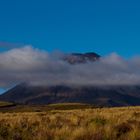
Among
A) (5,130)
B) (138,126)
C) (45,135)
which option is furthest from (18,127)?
(138,126)

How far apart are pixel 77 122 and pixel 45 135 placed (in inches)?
195

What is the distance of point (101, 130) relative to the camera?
16.7 metres

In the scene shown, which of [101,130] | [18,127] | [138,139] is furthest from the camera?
[18,127]

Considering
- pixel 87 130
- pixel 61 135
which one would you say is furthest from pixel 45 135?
pixel 87 130

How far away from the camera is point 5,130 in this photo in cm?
1703

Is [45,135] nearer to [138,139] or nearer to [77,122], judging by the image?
[138,139]

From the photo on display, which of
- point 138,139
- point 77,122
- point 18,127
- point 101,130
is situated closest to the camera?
point 138,139

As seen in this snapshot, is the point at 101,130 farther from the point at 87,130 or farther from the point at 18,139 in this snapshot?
the point at 18,139

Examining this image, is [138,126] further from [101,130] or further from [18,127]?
[18,127]

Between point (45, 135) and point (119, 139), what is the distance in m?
2.59

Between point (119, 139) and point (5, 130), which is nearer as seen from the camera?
point (119, 139)

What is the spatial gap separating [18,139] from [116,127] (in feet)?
13.1

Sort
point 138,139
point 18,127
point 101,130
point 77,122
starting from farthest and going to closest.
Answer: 1. point 77,122
2. point 18,127
3. point 101,130
4. point 138,139

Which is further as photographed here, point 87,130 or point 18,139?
point 87,130
